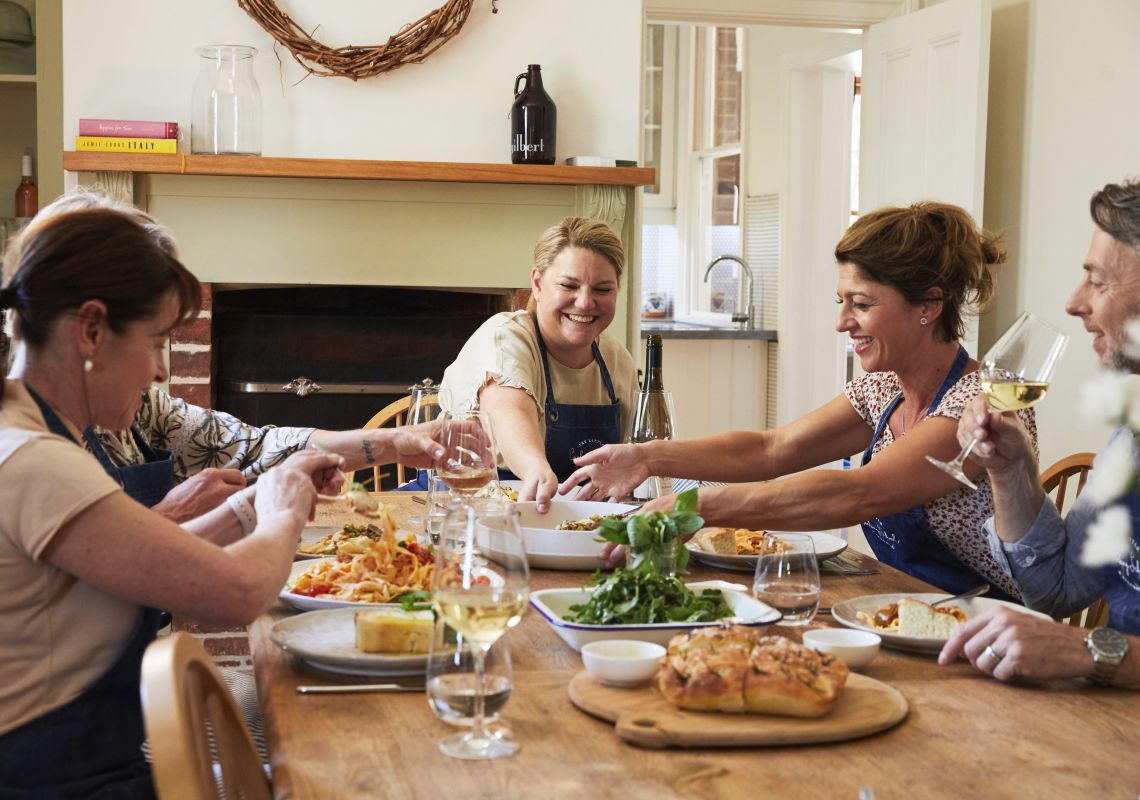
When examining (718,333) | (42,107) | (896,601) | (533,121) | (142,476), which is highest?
(42,107)

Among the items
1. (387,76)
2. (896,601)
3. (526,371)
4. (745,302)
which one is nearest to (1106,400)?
(896,601)

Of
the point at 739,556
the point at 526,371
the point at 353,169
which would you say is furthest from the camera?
the point at 353,169

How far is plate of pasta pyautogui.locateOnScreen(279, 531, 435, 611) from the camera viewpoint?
1.55 m

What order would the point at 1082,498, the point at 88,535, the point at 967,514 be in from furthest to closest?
the point at 967,514
the point at 1082,498
the point at 88,535

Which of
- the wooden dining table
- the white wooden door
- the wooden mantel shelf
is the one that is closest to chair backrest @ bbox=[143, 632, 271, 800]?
the wooden dining table

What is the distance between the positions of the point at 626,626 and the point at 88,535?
554 mm

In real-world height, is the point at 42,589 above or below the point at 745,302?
below

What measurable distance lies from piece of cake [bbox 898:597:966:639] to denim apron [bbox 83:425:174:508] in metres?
1.08

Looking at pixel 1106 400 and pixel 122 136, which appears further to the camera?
pixel 122 136

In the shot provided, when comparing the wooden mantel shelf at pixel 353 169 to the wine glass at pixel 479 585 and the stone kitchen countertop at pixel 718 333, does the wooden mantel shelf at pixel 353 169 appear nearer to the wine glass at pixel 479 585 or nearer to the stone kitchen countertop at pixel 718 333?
the stone kitchen countertop at pixel 718 333

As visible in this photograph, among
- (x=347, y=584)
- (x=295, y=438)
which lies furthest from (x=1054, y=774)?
(x=295, y=438)

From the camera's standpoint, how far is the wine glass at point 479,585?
3.46 feet

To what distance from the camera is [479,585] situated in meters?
1.06

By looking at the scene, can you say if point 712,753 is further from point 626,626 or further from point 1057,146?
point 1057,146
